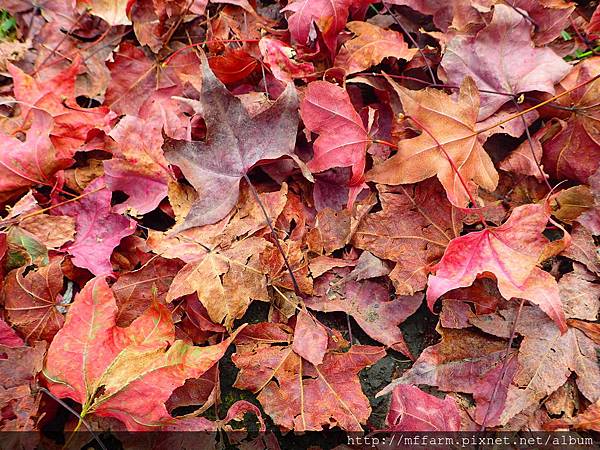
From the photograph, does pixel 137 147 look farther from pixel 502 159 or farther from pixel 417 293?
pixel 502 159

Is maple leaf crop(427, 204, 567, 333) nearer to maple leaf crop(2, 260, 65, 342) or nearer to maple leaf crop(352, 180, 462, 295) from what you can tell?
maple leaf crop(352, 180, 462, 295)

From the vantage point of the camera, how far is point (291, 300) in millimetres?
1195

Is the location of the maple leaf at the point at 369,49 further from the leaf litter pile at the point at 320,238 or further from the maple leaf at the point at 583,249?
the maple leaf at the point at 583,249

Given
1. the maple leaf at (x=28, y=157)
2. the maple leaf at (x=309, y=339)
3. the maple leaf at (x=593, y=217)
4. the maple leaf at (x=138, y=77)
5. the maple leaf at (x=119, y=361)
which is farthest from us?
the maple leaf at (x=138, y=77)

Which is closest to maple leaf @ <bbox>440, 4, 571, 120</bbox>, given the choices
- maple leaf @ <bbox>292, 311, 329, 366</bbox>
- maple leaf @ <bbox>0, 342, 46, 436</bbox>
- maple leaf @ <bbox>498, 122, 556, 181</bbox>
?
maple leaf @ <bbox>498, 122, 556, 181</bbox>

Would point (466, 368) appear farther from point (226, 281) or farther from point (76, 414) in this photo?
point (76, 414)

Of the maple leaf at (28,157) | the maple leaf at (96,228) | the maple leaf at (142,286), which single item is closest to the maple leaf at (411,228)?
the maple leaf at (142,286)

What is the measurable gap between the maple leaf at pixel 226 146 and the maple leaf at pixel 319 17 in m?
0.25

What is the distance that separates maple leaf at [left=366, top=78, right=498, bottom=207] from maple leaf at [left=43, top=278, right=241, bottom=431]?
59 cm

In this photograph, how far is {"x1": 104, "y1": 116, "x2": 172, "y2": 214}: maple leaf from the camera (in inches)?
50.9

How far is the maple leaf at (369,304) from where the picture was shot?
45.9 inches

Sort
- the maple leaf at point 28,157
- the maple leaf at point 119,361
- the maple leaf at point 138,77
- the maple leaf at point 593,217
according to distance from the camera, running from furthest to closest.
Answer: the maple leaf at point 138,77
the maple leaf at point 28,157
the maple leaf at point 593,217
the maple leaf at point 119,361

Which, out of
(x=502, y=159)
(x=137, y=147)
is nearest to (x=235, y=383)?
(x=137, y=147)

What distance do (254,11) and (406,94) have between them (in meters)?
0.65
